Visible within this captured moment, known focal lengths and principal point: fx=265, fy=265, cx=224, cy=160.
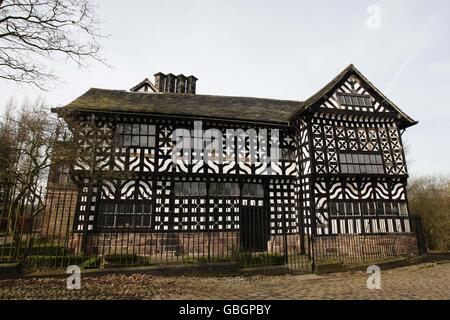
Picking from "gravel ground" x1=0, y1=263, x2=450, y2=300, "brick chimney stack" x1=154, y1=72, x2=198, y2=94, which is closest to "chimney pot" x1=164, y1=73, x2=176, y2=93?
"brick chimney stack" x1=154, y1=72, x2=198, y2=94

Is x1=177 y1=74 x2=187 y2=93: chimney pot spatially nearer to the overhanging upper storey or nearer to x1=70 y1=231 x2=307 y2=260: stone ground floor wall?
the overhanging upper storey

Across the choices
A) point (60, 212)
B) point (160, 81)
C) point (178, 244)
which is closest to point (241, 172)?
point (178, 244)

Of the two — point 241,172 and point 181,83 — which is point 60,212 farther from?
point 241,172

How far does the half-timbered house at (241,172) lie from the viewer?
13492 mm

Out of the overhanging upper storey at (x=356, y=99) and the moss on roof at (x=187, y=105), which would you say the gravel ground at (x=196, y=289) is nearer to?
the moss on roof at (x=187, y=105)

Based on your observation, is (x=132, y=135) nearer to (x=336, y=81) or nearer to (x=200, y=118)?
(x=200, y=118)

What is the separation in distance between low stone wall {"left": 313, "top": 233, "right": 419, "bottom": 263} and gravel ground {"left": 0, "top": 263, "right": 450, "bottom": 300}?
4.90 metres

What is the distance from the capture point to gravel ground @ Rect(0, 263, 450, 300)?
5.66m

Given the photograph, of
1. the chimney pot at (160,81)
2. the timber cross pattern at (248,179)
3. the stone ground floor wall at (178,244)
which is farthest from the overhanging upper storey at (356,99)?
the chimney pot at (160,81)

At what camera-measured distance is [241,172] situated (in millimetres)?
15039

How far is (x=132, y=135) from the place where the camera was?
14422mm

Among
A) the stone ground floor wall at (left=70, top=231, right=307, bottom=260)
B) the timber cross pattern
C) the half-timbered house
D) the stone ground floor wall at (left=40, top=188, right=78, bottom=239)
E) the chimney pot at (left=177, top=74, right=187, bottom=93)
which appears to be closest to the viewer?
the stone ground floor wall at (left=40, top=188, right=78, bottom=239)

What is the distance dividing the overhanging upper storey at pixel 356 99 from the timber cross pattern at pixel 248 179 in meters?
0.07

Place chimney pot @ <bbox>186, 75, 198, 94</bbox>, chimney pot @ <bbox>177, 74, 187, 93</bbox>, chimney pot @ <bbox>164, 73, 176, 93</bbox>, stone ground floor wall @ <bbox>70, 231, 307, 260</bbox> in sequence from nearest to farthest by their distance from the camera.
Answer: stone ground floor wall @ <bbox>70, 231, 307, 260</bbox>, chimney pot @ <bbox>164, 73, 176, 93</bbox>, chimney pot @ <bbox>177, 74, 187, 93</bbox>, chimney pot @ <bbox>186, 75, 198, 94</bbox>
